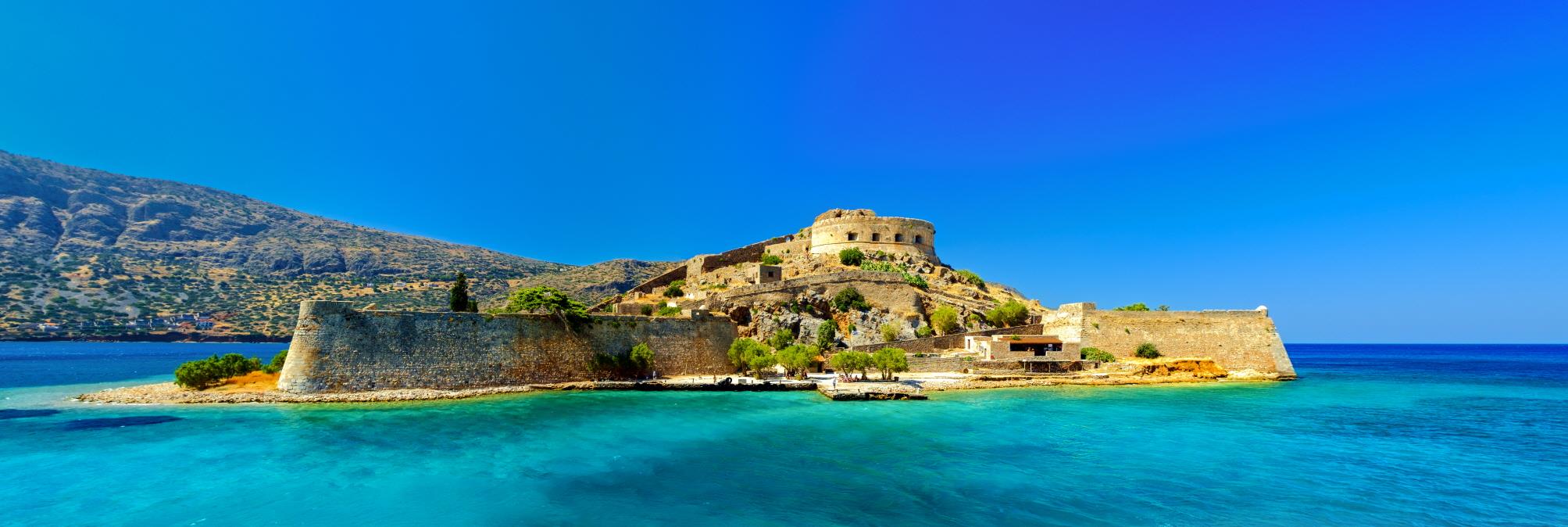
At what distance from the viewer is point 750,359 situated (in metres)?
29.8

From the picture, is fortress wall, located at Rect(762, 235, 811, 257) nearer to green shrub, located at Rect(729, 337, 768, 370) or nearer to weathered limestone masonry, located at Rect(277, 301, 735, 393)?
green shrub, located at Rect(729, 337, 768, 370)

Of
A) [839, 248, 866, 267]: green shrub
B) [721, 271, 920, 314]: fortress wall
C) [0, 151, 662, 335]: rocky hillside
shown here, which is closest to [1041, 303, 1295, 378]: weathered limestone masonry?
[721, 271, 920, 314]: fortress wall

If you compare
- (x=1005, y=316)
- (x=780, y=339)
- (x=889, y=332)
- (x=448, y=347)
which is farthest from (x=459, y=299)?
(x=1005, y=316)

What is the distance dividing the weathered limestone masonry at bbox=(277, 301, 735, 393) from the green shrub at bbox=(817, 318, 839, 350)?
21.7ft

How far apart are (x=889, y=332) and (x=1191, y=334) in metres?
14.6

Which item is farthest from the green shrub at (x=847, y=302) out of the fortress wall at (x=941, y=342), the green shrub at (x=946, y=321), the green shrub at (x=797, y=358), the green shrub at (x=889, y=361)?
the green shrub at (x=889, y=361)

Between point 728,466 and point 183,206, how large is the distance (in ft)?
401

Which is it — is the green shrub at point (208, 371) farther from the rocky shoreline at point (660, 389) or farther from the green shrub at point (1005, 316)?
the green shrub at point (1005, 316)

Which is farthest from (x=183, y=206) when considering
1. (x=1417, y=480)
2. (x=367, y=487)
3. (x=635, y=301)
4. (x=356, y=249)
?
(x=1417, y=480)

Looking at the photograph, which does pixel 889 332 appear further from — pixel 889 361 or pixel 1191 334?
pixel 1191 334

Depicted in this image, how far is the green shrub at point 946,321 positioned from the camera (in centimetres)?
3512

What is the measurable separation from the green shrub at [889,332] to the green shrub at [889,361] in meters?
3.87

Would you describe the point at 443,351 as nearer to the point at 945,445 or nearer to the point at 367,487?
the point at 367,487

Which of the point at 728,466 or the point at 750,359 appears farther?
the point at 750,359
